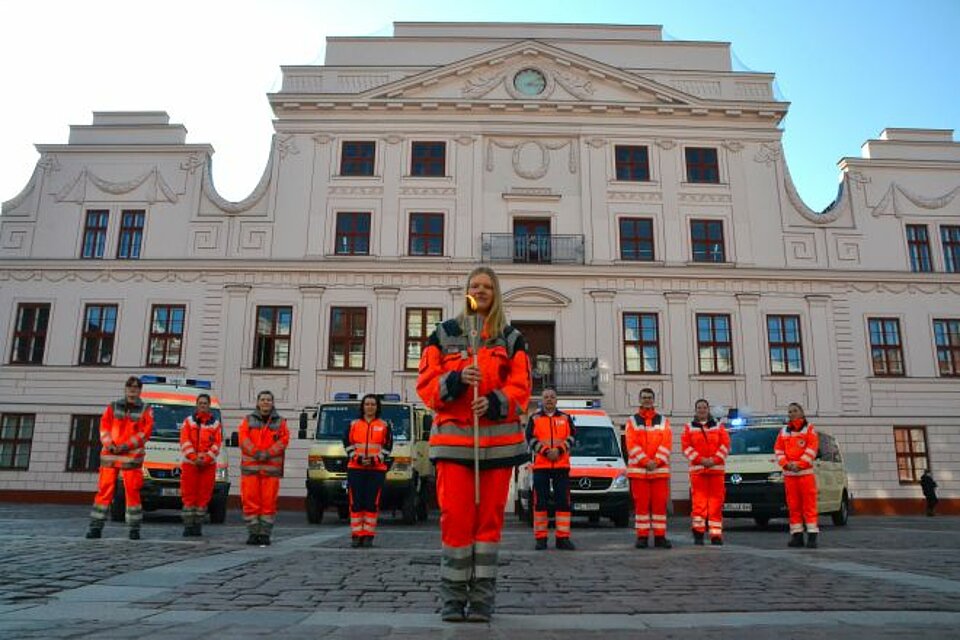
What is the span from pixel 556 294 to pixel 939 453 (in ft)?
47.5

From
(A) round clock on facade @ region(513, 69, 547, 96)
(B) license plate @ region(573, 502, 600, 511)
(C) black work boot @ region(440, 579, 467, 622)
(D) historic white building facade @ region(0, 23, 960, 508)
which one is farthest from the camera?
(A) round clock on facade @ region(513, 69, 547, 96)

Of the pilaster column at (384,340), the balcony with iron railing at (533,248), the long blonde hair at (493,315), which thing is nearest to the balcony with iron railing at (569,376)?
the balcony with iron railing at (533,248)

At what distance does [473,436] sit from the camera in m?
4.83

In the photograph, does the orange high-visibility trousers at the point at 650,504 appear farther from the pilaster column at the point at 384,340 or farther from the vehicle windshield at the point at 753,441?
the pilaster column at the point at 384,340

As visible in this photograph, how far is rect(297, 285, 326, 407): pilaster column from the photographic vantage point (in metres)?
26.0

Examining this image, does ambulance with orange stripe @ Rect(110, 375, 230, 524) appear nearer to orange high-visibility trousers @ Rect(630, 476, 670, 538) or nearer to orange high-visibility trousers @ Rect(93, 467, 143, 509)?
orange high-visibility trousers @ Rect(93, 467, 143, 509)

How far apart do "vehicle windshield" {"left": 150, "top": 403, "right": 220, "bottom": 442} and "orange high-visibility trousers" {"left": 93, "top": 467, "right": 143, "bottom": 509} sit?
18.0 ft

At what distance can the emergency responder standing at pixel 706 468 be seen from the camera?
440 inches

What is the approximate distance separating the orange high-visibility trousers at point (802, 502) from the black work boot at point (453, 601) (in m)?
7.93

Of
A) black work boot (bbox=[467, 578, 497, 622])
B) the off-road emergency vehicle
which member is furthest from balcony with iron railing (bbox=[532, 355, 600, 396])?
black work boot (bbox=[467, 578, 497, 622])

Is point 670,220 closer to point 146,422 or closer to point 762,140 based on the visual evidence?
point 762,140

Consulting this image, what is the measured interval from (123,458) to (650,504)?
7.38 metres

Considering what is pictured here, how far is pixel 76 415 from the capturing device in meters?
25.8

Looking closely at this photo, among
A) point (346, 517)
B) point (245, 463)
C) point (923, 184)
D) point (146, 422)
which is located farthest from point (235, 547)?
point (923, 184)
